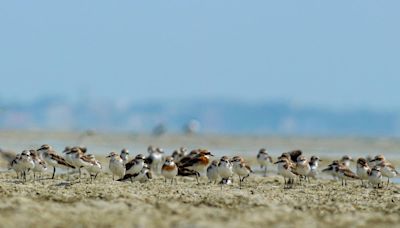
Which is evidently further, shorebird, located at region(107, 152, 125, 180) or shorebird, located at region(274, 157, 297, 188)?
shorebird, located at region(274, 157, 297, 188)

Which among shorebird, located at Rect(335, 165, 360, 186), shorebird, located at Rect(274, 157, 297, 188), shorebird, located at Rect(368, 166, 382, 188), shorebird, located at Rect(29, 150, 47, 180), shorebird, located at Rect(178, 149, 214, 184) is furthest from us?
shorebird, located at Rect(178, 149, 214, 184)

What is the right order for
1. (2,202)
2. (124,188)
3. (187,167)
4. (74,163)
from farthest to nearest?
(187,167) → (74,163) → (124,188) → (2,202)

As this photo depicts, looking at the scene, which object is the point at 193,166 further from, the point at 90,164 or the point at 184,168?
the point at 90,164

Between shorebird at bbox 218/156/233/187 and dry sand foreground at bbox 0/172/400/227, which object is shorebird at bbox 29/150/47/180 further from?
shorebird at bbox 218/156/233/187

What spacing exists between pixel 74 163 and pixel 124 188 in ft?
14.5

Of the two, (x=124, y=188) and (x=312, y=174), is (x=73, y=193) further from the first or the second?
(x=312, y=174)

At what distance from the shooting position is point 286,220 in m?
15.9

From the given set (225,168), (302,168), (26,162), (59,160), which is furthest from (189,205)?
(59,160)

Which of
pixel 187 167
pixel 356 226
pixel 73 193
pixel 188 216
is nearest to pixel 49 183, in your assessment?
pixel 73 193

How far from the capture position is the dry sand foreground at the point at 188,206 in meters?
15.3

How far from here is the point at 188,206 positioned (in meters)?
17.9

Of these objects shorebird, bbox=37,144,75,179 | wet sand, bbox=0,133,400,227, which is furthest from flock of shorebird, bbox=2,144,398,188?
wet sand, bbox=0,133,400,227

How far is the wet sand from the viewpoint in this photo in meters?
15.3

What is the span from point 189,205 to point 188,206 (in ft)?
0.87
